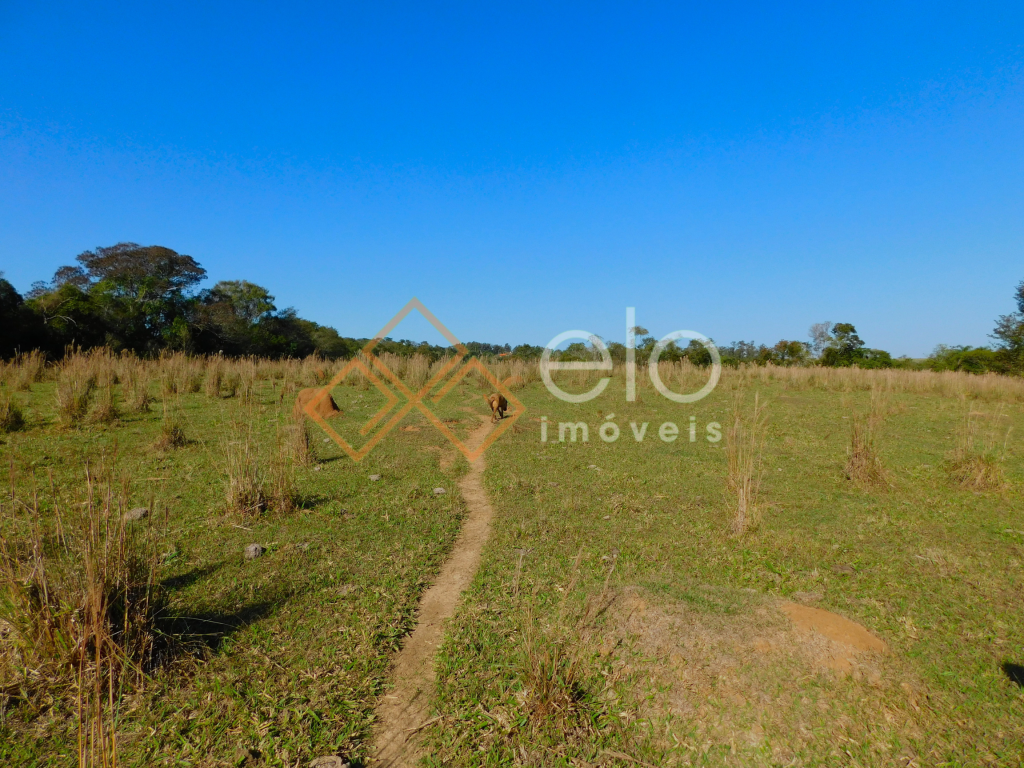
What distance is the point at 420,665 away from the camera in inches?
113

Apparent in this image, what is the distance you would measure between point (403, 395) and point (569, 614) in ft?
40.3

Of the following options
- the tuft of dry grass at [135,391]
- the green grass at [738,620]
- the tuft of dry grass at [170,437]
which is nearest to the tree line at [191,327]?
the tuft of dry grass at [135,391]

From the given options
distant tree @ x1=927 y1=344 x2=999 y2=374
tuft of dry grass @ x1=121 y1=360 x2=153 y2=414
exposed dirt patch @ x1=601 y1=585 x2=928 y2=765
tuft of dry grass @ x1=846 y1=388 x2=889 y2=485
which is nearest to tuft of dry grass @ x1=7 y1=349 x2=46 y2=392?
tuft of dry grass @ x1=121 y1=360 x2=153 y2=414

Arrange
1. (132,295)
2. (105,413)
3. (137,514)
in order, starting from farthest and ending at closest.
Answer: (132,295)
(105,413)
(137,514)

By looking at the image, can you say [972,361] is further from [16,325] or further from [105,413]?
[16,325]

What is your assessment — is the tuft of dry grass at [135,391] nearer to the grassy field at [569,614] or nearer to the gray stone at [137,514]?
the grassy field at [569,614]

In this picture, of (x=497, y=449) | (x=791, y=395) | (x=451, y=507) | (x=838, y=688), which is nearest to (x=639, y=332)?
(x=791, y=395)

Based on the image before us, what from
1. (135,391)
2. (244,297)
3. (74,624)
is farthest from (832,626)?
(244,297)

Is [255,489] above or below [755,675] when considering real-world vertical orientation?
above

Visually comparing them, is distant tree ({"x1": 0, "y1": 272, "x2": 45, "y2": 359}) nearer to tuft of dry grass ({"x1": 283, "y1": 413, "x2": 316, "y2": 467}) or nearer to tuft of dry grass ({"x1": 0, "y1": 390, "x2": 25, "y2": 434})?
tuft of dry grass ({"x1": 0, "y1": 390, "x2": 25, "y2": 434})

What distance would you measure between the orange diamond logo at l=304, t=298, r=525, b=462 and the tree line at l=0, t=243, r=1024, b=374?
4228mm

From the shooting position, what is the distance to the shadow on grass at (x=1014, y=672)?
104 inches

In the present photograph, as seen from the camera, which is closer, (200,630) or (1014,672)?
(1014,672)

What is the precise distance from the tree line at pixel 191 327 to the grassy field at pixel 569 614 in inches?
619
